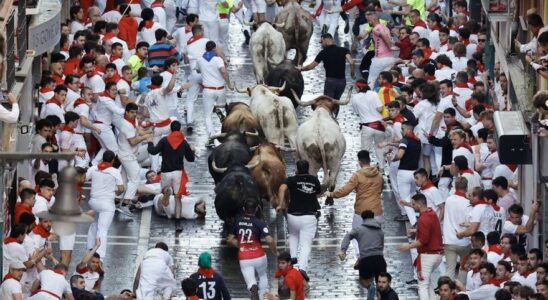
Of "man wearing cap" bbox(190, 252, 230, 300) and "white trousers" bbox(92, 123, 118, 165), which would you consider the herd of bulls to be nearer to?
"white trousers" bbox(92, 123, 118, 165)

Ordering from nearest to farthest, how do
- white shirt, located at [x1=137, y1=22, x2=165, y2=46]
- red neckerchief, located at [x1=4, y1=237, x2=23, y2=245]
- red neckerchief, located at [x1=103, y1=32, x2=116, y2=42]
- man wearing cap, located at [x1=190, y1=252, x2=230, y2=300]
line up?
man wearing cap, located at [x1=190, y1=252, x2=230, y2=300] < red neckerchief, located at [x1=4, y1=237, x2=23, y2=245] < red neckerchief, located at [x1=103, y1=32, x2=116, y2=42] < white shirt, located at [x1=137, y1=22, x2=165, y2=46]

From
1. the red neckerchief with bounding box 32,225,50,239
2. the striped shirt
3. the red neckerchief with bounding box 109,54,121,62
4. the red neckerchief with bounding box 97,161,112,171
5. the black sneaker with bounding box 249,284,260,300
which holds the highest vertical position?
the red neckerchief with bounding box 109,54,121,62

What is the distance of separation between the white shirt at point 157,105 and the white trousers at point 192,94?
265cm

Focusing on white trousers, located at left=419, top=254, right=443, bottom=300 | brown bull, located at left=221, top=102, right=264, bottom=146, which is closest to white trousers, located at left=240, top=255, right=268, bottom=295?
white trousers, located at left=419, top=254, right=443, bottom=300

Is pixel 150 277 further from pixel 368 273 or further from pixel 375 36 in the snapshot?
pixel 375 36

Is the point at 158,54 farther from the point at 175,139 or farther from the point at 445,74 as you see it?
the point at 175,139

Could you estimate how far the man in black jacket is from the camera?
32.2 m

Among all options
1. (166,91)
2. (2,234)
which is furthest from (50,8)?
(2,234)

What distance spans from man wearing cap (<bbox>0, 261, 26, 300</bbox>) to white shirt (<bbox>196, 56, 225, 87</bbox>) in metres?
10.9

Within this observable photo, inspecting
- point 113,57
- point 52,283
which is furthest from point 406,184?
point 52,283

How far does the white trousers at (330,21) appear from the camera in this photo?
4399cm

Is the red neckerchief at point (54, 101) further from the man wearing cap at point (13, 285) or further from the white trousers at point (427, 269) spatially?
the white trousers at point (427, 269)

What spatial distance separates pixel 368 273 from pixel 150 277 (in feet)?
9.79

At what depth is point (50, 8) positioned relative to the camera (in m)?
35.9
